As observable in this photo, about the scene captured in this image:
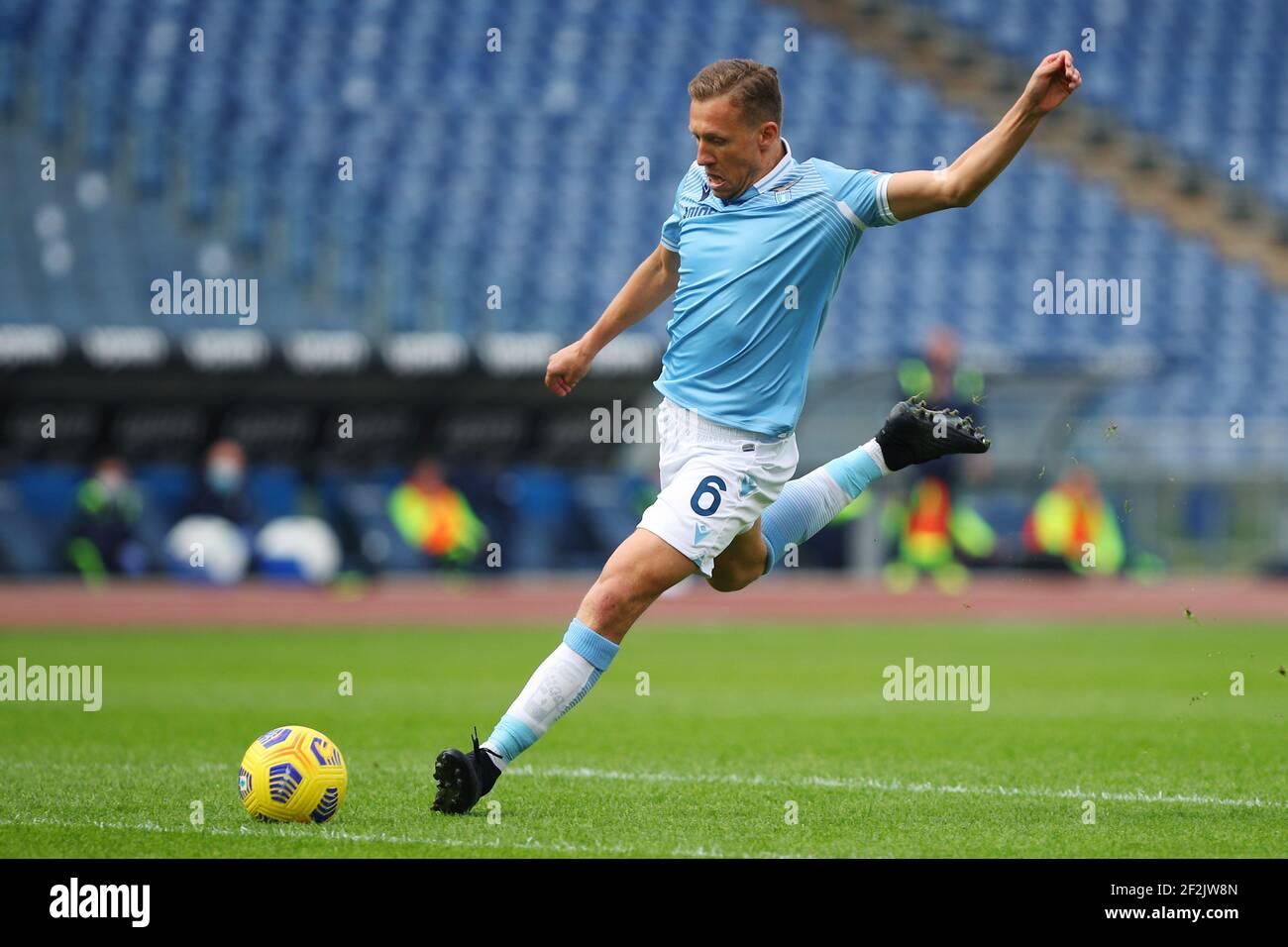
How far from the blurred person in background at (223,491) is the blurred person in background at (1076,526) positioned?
397 inches

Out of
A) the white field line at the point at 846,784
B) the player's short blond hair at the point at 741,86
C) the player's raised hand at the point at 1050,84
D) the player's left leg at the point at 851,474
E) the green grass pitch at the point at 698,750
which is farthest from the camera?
the player's left leg at the point at 851,474

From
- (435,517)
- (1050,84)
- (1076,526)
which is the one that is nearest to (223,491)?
(435,517)

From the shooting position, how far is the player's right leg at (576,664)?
5629mm

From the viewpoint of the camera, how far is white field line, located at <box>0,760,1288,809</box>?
20.6 feet

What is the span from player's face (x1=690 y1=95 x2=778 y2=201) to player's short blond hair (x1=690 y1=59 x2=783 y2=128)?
0.9 inches

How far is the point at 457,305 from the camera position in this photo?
23875 millimetres

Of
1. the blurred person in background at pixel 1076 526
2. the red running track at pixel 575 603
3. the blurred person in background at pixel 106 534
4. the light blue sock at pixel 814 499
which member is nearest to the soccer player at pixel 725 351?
the light blue sock at pixel 814 499

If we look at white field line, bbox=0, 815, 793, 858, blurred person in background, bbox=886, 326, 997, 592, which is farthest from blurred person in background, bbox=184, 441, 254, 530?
white field line, bbox=0, 815, 793, 858

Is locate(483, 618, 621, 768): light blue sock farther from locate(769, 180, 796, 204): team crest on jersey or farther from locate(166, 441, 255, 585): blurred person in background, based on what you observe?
locate(166, 441, 255, 585): blurred person in background

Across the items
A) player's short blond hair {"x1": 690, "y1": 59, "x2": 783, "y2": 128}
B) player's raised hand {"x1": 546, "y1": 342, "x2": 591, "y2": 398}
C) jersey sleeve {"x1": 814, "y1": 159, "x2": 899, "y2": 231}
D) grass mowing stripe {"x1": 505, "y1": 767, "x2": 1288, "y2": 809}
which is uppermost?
player's short blond hair {"x1": 690, "y1": 59, "x2": 783, "y2": 128}

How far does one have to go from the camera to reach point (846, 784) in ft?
22.0

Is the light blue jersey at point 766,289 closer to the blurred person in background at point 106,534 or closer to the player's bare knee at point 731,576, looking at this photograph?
the player's bare knee at point 731,576

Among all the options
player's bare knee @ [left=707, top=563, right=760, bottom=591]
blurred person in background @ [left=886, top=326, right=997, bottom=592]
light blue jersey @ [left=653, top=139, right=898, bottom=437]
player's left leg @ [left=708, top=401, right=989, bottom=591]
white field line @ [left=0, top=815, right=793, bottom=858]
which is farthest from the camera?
blurred person in background @ [left=886, top=326, right=997, bottom=592]
